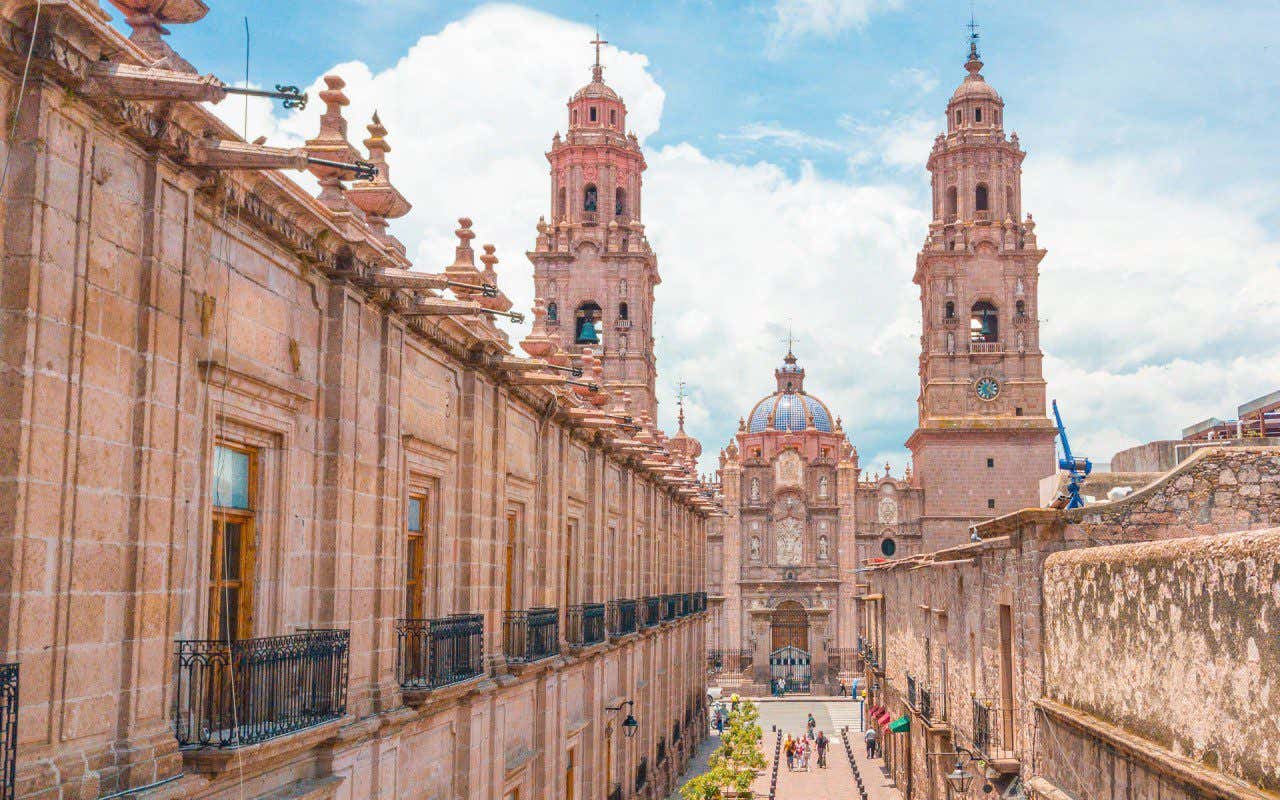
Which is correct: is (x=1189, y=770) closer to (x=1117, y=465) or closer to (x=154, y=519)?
(x=154, y=519)

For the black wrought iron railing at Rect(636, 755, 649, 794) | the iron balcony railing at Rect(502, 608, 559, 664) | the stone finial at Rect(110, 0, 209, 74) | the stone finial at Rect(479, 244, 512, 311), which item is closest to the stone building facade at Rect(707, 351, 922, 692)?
the black wrought iron railing at Rect(636, 755, 649, 794)

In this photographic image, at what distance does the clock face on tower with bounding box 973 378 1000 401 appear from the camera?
188 feet

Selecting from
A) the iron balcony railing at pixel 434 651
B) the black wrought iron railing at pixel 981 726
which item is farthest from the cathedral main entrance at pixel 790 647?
the iron balcony railing at pixel 434 651

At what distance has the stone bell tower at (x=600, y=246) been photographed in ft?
159

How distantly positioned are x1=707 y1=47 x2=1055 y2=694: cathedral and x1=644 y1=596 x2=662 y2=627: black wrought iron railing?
29.2 m

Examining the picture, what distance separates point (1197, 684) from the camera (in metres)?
9.19

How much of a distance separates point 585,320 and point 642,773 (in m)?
24.9

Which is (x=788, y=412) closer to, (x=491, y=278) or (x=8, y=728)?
(x=491, y=278)

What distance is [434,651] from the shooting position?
478 inches

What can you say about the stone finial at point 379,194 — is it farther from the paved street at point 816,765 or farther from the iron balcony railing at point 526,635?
the paved street at point 816,765

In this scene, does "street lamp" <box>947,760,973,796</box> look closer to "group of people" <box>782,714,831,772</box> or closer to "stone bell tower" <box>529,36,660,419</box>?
"group of people" <box>782,714,831,772</box>

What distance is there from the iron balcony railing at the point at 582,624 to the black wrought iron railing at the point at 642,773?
7.43m

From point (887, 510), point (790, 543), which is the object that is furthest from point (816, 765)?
point (887, 510)

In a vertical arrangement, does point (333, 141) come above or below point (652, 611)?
above
